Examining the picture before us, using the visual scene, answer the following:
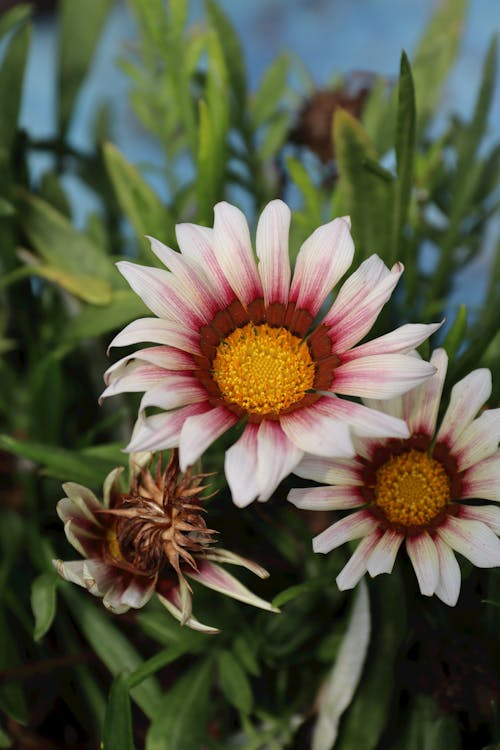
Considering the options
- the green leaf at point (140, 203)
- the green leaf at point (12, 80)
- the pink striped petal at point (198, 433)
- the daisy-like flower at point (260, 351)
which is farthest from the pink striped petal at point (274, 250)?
the green leaf at point (12, 80)

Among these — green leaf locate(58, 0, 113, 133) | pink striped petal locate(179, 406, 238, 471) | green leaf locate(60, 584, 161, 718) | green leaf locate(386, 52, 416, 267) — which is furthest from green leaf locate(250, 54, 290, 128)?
pink striped petal locate(179, 406, 238, 471)

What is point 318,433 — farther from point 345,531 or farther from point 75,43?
point 75,43

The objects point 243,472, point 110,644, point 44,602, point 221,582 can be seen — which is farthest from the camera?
point 110,644

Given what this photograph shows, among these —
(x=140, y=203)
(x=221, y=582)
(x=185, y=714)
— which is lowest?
(x=185, y=714)

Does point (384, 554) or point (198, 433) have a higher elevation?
point (198, 433)

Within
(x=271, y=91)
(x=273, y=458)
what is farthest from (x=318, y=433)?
(x=271, y=91)

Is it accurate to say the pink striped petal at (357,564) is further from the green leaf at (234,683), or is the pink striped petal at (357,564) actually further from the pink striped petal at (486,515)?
the green leaf at (234,683)

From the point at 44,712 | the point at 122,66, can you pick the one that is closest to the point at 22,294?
the point at 122,66

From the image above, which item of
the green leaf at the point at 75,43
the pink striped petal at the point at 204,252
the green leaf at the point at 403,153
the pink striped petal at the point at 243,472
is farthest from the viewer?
the green leaf at the point at 75,43
